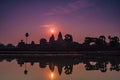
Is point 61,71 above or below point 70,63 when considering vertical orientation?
below

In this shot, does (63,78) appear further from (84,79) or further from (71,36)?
(71,36)

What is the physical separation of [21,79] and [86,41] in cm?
11631

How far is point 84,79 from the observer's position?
28312 mm

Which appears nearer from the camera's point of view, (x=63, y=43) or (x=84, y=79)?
(x=84, y=79)

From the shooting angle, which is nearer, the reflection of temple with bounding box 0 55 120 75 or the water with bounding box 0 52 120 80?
the water with bounding box 0 52 120 80

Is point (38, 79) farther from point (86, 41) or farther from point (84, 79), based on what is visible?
point (86, 41)

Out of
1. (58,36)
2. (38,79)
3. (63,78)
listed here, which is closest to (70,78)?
(63,78)

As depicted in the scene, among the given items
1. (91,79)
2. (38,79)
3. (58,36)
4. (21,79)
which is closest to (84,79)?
(91,79)

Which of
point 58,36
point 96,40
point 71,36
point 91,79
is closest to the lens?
point 91,79

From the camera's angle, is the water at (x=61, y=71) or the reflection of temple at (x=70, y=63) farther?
the reflection of temple at (x=70, y=63)

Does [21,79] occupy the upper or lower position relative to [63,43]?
lower

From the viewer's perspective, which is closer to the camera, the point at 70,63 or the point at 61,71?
the point at 61,71

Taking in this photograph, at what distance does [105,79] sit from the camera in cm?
2867

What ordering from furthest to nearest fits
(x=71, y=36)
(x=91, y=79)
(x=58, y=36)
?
(x=58, y=36) < (x=71, y=36) < (x=91, y=79)
